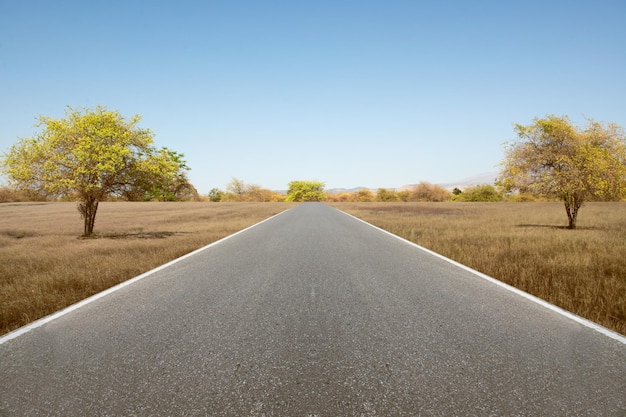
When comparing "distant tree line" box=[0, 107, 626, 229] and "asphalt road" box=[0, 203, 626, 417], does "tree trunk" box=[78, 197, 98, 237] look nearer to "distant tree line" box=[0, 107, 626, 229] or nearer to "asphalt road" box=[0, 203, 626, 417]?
"distant tree line" box=[0, 107, 626, 229]

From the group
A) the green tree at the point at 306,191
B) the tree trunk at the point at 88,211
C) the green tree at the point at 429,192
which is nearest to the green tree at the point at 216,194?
the green tree at the point at 306,191

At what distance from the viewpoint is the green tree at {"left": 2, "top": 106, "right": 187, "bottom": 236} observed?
12.1 meters

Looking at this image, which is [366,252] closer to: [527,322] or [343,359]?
[527,322]

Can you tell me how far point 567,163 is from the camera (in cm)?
1598

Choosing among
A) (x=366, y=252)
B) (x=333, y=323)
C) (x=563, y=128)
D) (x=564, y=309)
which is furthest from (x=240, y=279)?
(x=563, y=128)

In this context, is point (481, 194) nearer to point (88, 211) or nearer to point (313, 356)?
point (88, 211)

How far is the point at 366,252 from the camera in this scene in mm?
9086

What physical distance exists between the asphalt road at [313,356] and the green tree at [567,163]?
14.2 metres

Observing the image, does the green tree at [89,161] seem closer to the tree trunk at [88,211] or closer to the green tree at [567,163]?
the tree trunk at [88,211]

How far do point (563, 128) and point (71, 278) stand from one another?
20425mm

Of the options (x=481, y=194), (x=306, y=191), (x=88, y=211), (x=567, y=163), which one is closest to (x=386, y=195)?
(x=481, y=194)

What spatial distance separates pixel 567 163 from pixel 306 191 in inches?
5324

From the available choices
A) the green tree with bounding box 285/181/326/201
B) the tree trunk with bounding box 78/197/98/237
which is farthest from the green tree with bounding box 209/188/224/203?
the tree trunk with bounding box 78/197/98/237

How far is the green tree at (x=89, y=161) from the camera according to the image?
39.8 feet
